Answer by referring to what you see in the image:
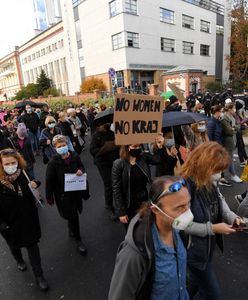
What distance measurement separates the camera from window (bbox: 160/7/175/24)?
36975 millimetres

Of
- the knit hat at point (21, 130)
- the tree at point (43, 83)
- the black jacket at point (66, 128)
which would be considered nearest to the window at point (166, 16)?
the tree at point (43, 83)

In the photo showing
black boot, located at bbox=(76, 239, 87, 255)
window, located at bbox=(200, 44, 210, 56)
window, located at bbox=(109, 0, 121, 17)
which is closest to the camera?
black boot, located at bbox=(76, 239, 87, 255)

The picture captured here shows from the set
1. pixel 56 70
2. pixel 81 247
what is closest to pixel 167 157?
pixel 81 247

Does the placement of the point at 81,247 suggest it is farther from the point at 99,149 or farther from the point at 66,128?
the point at 66,128

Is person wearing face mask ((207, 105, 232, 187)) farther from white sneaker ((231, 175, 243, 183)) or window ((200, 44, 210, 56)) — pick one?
window ((200, 44, 210, 56))

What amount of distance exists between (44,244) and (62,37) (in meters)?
46.6

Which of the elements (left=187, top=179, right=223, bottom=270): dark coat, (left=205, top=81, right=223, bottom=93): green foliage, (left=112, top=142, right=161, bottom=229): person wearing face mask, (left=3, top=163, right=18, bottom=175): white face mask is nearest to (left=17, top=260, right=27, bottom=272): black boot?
(left=3, top=163, right=18, bottom=175): white face mask

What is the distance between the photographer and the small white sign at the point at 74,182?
3.78 m

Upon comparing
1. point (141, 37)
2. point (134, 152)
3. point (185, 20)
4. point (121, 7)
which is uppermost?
point (121, 7)

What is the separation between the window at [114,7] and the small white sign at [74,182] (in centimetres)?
3270

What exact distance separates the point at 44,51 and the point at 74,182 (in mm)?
54710

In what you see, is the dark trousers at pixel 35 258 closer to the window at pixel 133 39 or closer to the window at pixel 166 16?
the window at pixel 133 39

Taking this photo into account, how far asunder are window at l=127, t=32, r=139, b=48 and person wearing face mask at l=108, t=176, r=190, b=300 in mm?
33823

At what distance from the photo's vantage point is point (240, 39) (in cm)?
3966
